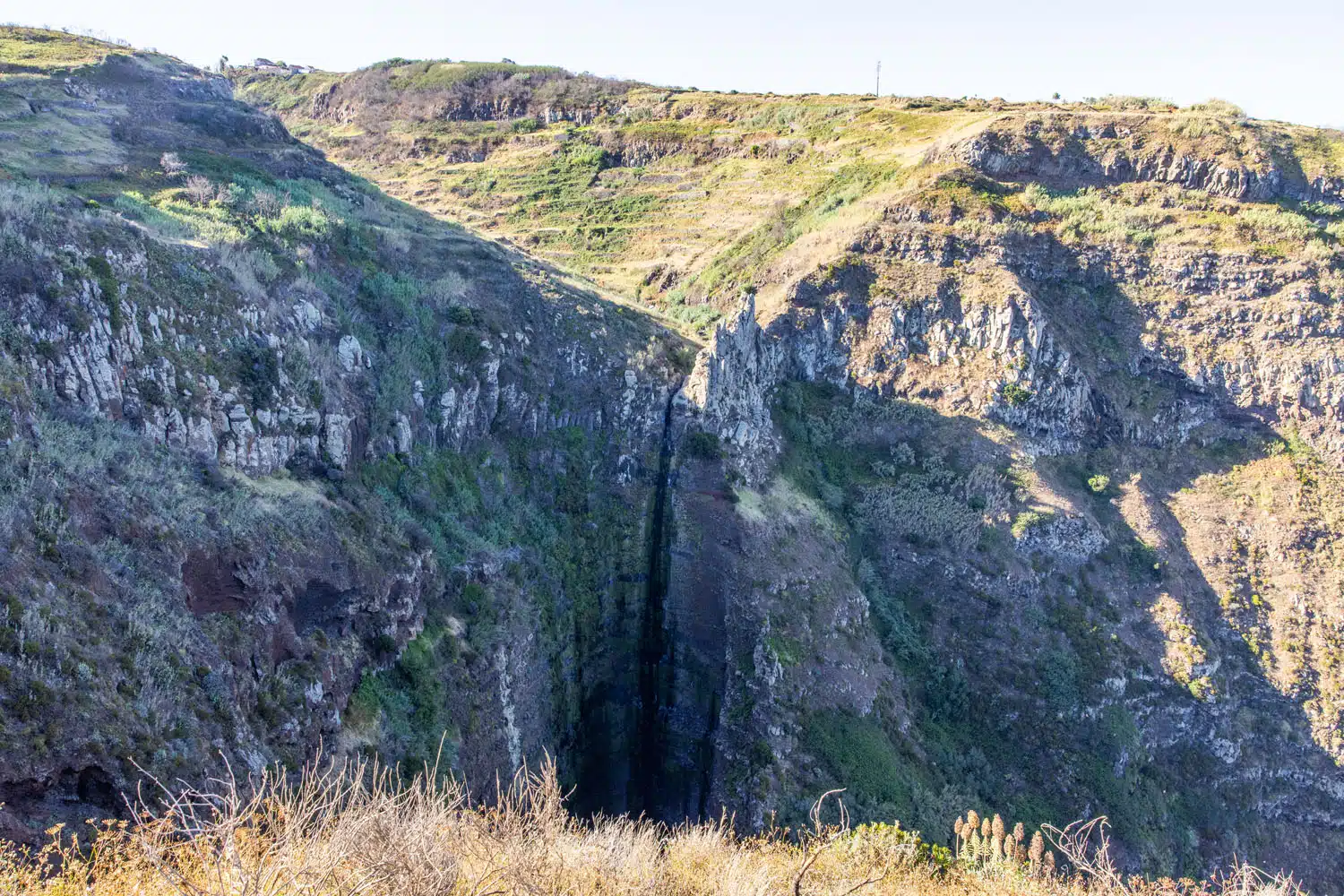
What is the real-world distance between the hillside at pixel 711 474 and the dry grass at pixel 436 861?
8.82ft

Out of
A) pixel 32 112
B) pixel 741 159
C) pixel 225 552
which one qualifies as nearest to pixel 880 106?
pixel 741 159

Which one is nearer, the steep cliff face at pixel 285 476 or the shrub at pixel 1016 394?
the steep cliff face at pixel 285 476

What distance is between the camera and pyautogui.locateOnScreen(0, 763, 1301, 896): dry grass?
925 centimetres

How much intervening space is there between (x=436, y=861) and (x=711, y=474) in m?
24.7

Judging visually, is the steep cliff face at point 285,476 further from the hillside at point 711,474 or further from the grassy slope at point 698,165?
the grassy slope at point 698,165

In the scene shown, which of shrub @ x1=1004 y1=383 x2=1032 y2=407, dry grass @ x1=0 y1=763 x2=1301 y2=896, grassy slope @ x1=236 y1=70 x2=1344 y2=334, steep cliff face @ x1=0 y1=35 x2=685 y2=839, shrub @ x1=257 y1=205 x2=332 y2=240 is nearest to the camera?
dry grass @ x1=0 y1=763 x2=1301 y2=896

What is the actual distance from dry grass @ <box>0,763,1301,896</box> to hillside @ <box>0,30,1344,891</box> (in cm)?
269

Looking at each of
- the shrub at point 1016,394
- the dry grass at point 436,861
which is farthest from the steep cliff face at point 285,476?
the shrub at point 1016,394

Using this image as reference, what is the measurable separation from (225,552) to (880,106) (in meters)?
59.0

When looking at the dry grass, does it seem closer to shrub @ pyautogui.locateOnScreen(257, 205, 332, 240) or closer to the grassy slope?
shrub @ pyautogui.locateOnScreen(257, 205, 332, 240)

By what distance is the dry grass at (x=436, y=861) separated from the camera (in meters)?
9.25

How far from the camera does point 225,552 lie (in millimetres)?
18703

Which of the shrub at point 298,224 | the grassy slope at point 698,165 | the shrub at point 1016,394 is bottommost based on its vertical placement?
the shrub at point 1016,394

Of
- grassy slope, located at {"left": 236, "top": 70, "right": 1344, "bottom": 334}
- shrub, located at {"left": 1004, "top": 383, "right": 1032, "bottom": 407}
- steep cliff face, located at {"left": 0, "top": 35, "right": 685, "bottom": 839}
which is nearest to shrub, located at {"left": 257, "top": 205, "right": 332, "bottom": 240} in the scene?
steep cliff face, located at {"left": 0, "top": 35, "right": 685, "bottom": 839}
